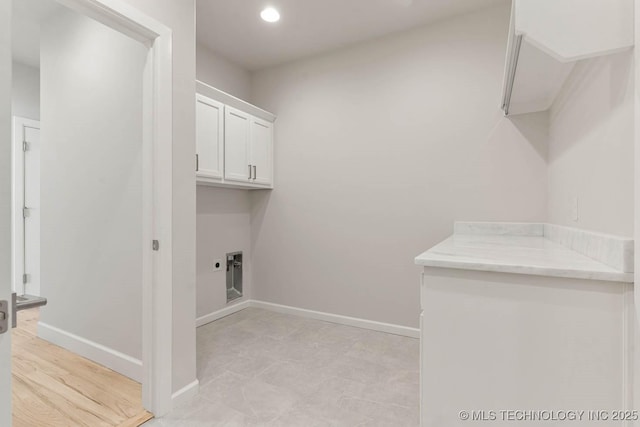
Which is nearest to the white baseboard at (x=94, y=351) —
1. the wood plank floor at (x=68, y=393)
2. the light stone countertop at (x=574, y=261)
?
the wood plank floor at (x=68, y=393)

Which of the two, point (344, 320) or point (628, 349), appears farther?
point (344, 320)

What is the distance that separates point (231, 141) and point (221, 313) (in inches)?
70.1

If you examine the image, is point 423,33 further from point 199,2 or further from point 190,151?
point 190,151

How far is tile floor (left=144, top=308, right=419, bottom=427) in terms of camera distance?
69.0 inches

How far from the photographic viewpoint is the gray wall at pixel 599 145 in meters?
1.06

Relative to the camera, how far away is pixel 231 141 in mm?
3107

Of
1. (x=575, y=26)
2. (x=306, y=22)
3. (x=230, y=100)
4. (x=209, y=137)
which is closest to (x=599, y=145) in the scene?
(x=575, y=26)

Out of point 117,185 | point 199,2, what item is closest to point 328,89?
point 199,2

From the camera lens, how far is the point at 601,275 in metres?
0.98

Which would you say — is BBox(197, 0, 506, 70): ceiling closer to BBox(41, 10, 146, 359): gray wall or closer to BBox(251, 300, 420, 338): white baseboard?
BBox(41, 10, 146, 359): gray wall

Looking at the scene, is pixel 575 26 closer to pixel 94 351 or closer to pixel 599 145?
pixel 599 145

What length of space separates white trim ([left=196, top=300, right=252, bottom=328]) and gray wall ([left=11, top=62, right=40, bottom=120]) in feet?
9.96

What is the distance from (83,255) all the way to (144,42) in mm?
1670

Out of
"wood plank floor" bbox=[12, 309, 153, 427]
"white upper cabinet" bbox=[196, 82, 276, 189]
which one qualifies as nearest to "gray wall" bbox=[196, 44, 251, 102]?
"white upper cabinet" bbox=[196, 82, 276, 189]
